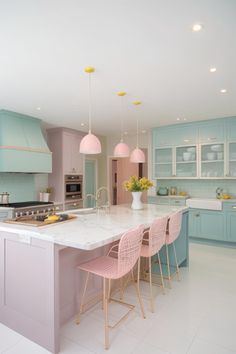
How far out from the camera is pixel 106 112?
4.28 meters

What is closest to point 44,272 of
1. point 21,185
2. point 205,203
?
point 21,185

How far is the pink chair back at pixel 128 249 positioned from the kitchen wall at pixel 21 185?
346cm

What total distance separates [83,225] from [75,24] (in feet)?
5.81

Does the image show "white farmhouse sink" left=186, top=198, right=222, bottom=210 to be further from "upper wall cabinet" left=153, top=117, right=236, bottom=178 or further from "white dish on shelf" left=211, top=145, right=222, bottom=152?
"white dish on shelf" left=211, top=145, right=222, bottom=152

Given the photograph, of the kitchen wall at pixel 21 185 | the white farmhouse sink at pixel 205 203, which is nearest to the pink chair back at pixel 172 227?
the white farmhouse sink at pixel 205 203

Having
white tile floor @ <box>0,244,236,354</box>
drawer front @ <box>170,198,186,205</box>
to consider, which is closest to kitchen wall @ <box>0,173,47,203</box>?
white tile floor @ <box>0,244,236,354</box>

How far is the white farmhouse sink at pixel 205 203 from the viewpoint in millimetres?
4598

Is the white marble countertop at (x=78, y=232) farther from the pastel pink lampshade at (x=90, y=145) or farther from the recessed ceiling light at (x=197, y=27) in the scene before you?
the recessed ceiling light at (x=197, y=27)

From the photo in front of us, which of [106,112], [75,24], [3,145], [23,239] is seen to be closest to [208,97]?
[106,112]

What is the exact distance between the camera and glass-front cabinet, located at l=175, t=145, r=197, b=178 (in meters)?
5.19

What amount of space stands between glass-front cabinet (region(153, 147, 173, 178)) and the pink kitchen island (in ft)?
11.3

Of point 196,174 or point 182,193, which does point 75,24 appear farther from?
point 182,193

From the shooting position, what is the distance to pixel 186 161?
524 centimetres

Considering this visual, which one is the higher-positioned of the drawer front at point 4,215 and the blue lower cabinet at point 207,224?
the drawer front at point 4,215
